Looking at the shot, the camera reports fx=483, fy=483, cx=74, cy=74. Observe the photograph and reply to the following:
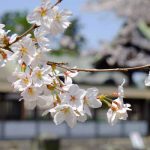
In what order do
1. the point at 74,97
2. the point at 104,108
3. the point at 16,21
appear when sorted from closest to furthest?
the point at 74,97 < the point at 104,108 < the point at 16,21

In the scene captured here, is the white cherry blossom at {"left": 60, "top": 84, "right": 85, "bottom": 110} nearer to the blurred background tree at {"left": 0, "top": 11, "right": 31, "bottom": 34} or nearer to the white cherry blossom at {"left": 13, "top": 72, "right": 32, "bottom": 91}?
the white cherry blossom at {"left": 13, "top": 72, "right": 32, "bottom": 91}

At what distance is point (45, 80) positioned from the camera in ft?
5.05

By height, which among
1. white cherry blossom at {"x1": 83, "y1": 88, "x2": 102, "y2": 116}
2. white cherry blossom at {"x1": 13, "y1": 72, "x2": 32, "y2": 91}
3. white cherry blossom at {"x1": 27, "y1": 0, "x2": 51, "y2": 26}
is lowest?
white cherry blossom at {"x1": 83, "y1": 88, "x2": 102, "y2": 116}

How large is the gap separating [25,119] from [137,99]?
4931 mm

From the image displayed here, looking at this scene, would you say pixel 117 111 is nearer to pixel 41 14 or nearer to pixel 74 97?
pixel 74 97

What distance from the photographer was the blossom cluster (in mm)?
1528

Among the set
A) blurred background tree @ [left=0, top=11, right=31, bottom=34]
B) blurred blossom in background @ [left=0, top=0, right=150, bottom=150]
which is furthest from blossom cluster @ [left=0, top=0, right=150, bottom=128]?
blurred background tree @ [left=0, top=11, right=31, bottom=34]

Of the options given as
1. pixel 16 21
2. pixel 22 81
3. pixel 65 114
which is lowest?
pixel 65 114

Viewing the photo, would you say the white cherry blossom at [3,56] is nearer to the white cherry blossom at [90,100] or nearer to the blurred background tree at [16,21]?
the white cherry blossom at [90,100]

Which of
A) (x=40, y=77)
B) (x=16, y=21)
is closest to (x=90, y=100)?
(x=40, y=77)

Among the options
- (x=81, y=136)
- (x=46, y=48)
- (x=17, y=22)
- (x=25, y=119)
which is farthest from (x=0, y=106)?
(x=17, y=22)

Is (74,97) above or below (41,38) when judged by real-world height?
below

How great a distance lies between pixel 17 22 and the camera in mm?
43969

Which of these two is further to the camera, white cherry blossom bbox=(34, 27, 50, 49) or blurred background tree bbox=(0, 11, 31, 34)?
blurred background tree bbox=(0, 11, 31, 34)
